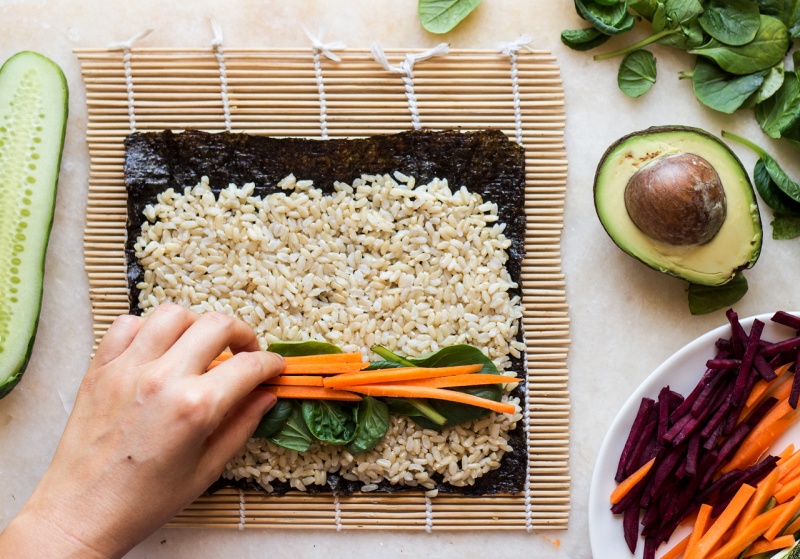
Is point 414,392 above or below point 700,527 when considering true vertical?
above

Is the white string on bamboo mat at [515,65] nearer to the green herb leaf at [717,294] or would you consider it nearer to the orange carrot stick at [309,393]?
the green herb leaf at [717,294]

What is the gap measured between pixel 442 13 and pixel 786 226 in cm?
128

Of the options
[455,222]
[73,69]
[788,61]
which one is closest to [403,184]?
[455,222]

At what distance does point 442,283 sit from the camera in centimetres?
223

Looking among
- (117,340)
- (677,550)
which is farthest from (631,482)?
(117,340)

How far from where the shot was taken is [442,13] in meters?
2.29

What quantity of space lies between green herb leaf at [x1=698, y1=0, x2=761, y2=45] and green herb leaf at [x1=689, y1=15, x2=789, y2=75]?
2 cm

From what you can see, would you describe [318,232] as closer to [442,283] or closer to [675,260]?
[442,283]

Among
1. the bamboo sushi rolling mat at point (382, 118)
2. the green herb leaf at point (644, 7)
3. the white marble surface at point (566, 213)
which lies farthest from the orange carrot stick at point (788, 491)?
the green herb leaf at point (644, 7)

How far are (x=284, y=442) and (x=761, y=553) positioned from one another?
4.66 feet

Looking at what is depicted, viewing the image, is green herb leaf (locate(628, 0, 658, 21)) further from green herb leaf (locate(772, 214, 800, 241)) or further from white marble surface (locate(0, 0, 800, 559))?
green herb leaf (locate(772, 214, 800, 241))

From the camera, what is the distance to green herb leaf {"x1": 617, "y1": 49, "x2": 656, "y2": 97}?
2311 millimetres

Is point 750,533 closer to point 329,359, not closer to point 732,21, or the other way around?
point 329,359

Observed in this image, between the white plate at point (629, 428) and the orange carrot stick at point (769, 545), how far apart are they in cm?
20
